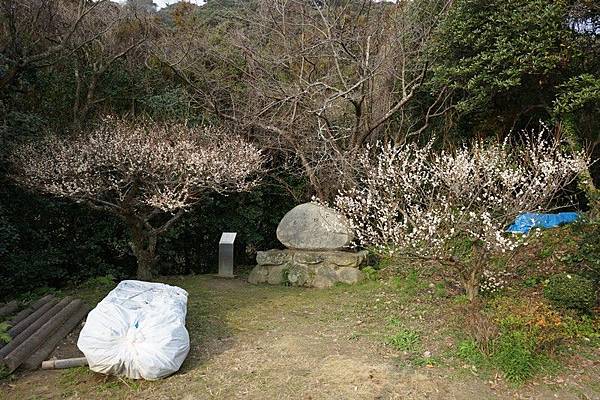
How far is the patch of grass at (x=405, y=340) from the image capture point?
4387mm

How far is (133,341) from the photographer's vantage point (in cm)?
375

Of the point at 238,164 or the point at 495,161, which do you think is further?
the point at 238,164

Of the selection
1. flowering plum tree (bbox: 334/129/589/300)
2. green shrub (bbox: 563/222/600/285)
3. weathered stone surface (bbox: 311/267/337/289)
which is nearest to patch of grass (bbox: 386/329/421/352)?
flowering plum tree (bbox: 334/129/589/300)

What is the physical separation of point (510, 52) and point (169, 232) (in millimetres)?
6765

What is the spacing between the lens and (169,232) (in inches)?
330

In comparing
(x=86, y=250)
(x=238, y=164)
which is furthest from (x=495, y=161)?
(x=86, y=250)

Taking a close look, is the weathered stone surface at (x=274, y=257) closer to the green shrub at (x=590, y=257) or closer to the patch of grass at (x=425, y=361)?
the patch of grass at (x=425, y=361)

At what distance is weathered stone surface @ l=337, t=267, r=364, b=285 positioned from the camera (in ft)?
23.1

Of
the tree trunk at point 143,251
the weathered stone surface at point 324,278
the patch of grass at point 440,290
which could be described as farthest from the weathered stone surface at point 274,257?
the patch of grass at point 440,290

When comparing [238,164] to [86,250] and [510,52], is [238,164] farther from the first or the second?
[510,52]

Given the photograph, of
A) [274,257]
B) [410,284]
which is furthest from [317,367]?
[274,257]

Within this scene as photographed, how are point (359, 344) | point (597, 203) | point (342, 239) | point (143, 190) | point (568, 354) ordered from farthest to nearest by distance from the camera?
1. point (342, 239)
2. point (143, 190)
3. point (597, 203)
4. point (359, 344)
5. point (568, 354)

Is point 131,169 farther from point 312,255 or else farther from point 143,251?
point 312,255

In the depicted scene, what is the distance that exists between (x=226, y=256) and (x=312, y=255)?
5.97ft
